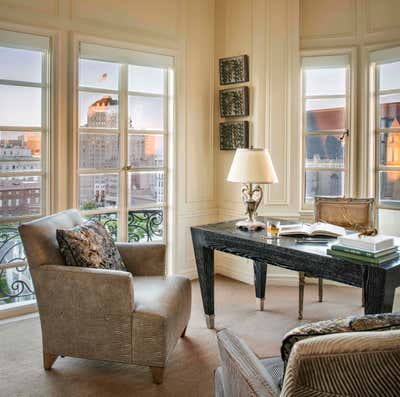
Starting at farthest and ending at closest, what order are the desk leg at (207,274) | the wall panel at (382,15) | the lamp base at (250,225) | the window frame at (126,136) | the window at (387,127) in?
1. the window at (387,127)
2. the wall panel at (382,15)
3. the window frame at (126,136)
4. the desk leg at (207,274)
5. the lamp base at (250,225)

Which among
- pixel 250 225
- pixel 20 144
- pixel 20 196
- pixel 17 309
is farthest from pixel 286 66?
pixel 17 309

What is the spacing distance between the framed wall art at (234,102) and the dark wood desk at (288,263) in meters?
1.31

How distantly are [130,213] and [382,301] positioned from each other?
2519 mm

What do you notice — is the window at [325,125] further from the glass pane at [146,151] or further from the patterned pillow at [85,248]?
the patterned pillow at [85,248]

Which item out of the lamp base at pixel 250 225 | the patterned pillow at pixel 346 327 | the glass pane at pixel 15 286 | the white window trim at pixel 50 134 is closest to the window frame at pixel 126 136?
the white window trim at pixel 50 134

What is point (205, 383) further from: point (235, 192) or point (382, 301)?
point (235, 192)

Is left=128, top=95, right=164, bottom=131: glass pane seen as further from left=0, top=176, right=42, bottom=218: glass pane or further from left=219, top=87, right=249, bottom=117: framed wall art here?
left=0, top=176, right=42, bottom=218: glass pane

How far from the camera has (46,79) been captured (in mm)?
3660

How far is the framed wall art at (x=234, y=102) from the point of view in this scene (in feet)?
14.7

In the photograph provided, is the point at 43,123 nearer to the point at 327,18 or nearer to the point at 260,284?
the point at 260,284

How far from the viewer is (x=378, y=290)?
2271mm

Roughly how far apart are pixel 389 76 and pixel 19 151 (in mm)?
3174

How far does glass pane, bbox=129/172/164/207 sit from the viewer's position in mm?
4250

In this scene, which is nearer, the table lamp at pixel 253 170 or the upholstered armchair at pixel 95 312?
the upholstered armchair at pixel 95 312
